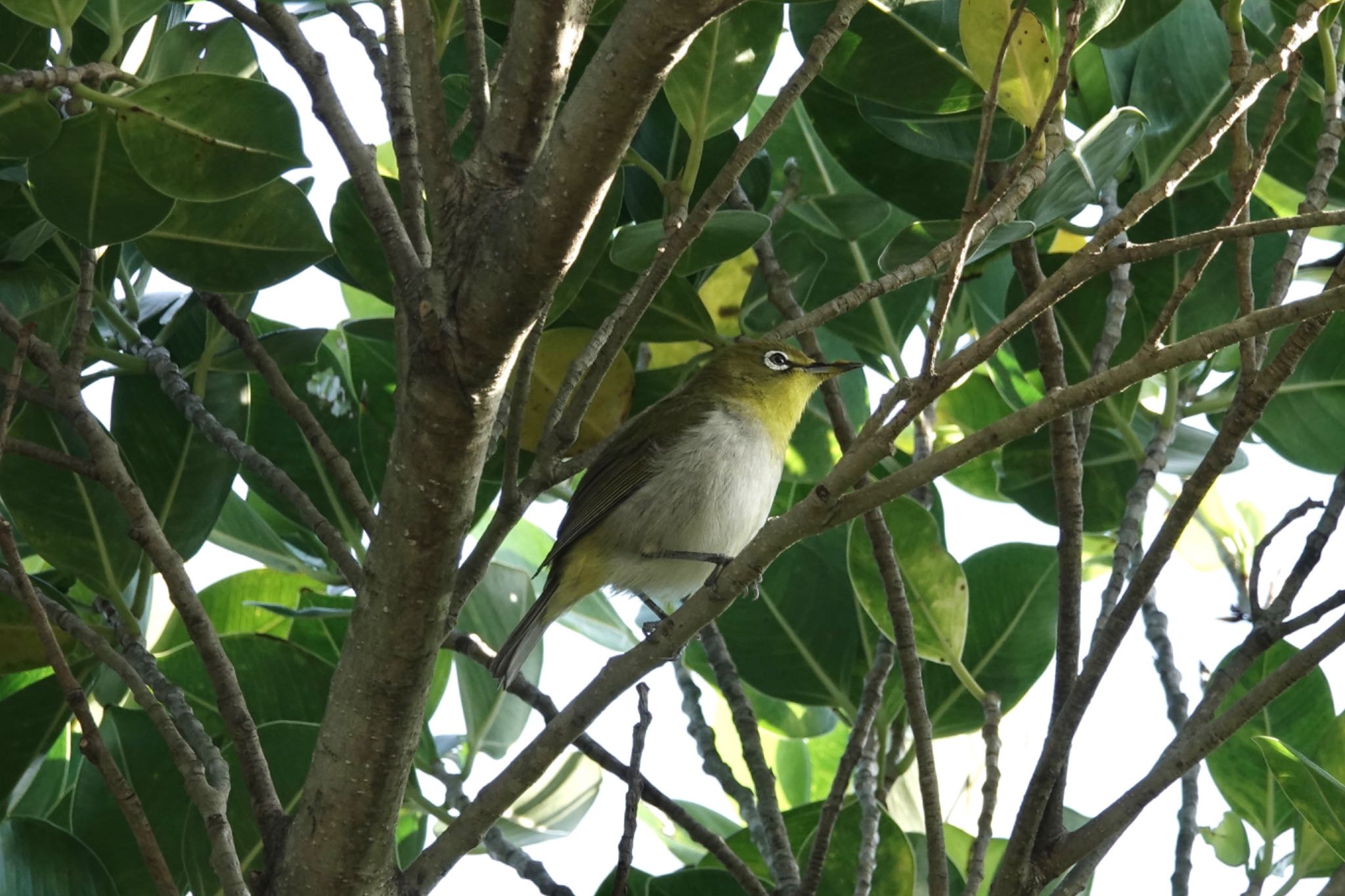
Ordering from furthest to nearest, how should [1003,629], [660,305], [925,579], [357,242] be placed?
[1003,629] → [660,305] → [357,242] → [925,579]

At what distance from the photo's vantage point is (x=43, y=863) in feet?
7.84

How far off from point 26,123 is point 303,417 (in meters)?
0.64

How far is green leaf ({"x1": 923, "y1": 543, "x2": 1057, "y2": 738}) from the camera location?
304 cm

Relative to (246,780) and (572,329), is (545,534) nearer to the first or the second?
(572,329)

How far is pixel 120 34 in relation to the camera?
8.21 feet

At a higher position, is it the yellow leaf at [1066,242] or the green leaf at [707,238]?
the yellow leaf at [1066,242]

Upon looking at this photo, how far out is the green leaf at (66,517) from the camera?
2.74m

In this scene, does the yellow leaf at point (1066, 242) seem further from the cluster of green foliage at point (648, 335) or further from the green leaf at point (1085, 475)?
the green leaf at point (1085, 475)

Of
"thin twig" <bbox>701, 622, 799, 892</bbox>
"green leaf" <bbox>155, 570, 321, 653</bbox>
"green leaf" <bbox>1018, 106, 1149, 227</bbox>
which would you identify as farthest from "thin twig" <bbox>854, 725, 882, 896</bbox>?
"green leaf" <bbox>155, 570, 321, 653</bbox>

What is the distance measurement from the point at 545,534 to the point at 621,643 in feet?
1.42

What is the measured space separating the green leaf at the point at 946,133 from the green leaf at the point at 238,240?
1.14 metres

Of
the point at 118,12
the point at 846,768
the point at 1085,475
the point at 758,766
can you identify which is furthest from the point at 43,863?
the point at 1085,475

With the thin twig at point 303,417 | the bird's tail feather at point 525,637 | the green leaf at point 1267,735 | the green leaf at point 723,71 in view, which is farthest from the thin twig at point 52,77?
the green leaf at point 1267,735

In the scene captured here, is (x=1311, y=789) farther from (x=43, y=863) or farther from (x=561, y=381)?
(x=43, y=863)
